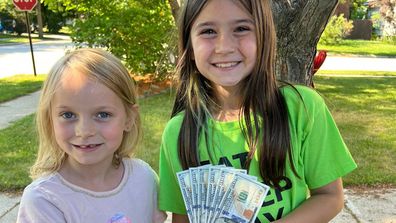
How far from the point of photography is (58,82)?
1713 millimetres

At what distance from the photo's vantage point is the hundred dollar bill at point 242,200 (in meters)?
1.65

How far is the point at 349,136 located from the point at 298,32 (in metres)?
3.04

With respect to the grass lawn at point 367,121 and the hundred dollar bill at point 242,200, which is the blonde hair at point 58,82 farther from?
the grass lawn at point 367,121

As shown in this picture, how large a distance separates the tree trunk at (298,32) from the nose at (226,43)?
5.87 ft

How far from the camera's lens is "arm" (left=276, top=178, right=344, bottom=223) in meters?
1.75

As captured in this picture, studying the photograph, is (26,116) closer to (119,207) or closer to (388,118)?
(388,118)

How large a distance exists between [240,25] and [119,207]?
81 centimetres

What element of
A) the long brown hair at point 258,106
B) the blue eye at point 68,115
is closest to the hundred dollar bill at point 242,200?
the long brown hair at point 258,106

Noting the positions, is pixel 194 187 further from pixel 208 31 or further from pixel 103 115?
pixel 208 31

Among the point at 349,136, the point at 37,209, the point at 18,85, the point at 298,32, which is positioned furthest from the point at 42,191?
the point at 18,85

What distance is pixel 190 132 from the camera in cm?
182

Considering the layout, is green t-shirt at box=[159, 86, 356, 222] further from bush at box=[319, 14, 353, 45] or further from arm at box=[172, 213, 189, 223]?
bush at box=[319, 14, 353, 45]

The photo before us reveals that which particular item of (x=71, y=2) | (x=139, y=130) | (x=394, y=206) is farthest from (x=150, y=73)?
(x=139, y=130)

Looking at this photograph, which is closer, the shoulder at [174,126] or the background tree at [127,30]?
the shoulder at [174,126]
